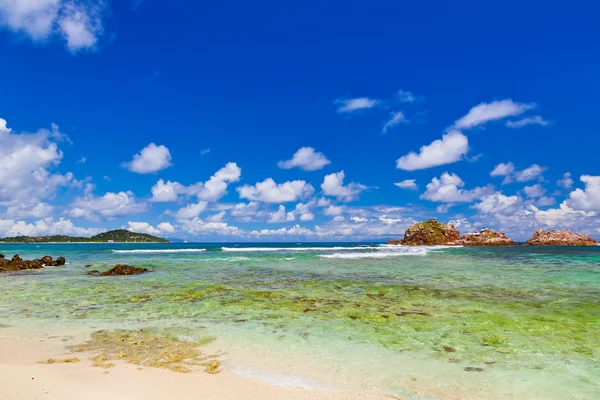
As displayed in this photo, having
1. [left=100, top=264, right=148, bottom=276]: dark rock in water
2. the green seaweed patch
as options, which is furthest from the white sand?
[left=100, top=264, right=148, bottom=276]: dark rock in water

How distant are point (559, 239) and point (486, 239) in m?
30.0

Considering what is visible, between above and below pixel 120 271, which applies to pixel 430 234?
above

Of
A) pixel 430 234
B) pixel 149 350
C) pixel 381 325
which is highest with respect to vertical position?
pixel 430 234

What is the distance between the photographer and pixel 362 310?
48.0 ft

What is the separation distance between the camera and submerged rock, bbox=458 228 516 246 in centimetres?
12657

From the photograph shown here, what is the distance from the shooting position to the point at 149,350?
9125 mm

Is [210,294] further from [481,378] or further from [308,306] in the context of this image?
[481,378]

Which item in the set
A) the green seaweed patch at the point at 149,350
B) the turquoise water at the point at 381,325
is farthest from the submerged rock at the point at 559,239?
the green seaweed patch at the point at 149,350

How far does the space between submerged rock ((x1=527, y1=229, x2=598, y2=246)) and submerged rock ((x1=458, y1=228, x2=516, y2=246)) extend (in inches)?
463

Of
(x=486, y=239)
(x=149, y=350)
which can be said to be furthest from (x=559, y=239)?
(x=149, y=350)

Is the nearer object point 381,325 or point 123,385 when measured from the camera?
point 123,385

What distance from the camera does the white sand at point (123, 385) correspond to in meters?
6.37

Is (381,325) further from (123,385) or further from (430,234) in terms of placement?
(430,234)

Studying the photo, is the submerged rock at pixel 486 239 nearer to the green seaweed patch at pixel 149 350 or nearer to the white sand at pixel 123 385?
the green seaweed patch at pixel 149 350
